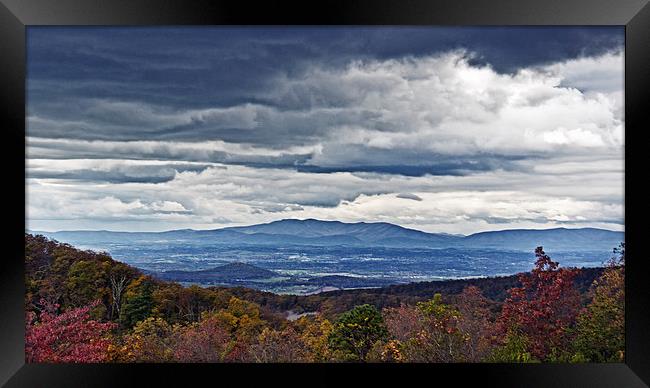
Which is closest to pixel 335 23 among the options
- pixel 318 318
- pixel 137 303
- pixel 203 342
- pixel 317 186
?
pixel 317 186

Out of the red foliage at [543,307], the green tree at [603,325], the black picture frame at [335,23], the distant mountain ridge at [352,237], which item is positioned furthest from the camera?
the distant mountain ridge at [352,237]

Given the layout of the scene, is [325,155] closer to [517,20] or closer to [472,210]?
[472,210]

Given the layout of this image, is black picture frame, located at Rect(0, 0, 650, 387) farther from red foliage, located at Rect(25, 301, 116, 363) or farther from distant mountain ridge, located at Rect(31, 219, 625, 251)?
distant mountain ridge, located at Rect(31, 219, 625, 251)

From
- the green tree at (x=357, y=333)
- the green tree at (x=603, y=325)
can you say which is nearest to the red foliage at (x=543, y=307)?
the green tree at (x=603, y=325)

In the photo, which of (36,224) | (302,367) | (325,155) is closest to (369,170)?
(325,155)

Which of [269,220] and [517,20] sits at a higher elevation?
[517,20]

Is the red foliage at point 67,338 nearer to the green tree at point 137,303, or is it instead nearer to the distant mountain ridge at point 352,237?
the green tree at point 137,303
